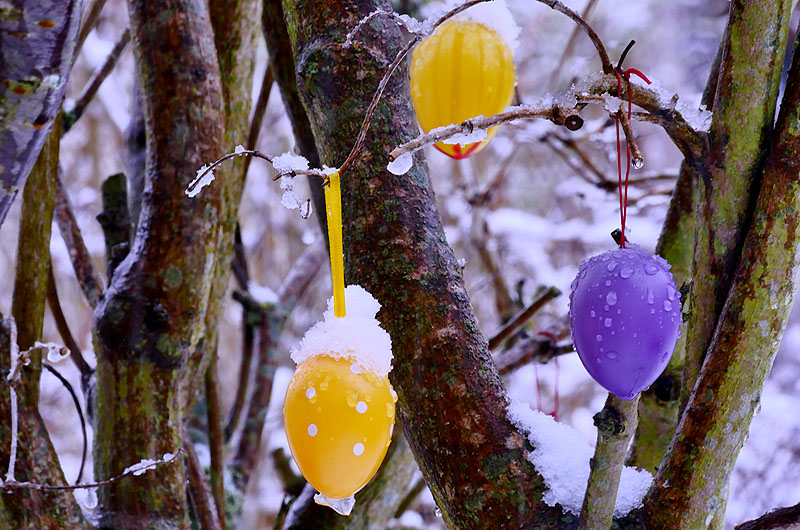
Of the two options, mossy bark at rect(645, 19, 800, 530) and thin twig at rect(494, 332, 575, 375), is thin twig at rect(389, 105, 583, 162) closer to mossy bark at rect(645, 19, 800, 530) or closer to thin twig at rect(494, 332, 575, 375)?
mossy bark at rect(645, 19, 800, 530)

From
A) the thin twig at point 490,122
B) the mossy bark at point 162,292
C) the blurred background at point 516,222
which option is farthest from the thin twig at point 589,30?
the blurred background at point 516,222

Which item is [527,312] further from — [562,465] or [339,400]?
[339,400]

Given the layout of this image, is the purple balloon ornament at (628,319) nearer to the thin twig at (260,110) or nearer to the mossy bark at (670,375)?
the mossy bark at (670,375)

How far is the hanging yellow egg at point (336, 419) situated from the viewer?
456 mm

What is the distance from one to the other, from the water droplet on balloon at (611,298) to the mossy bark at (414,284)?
0.48ft

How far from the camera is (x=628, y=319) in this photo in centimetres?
46

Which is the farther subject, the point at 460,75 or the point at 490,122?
the point at 460,75

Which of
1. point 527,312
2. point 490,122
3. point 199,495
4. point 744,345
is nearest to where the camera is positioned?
point 490,122

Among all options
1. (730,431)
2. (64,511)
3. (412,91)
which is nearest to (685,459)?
(730,431)

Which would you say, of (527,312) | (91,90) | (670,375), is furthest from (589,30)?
(91,90)

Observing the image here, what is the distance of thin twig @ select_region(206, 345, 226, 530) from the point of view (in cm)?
98

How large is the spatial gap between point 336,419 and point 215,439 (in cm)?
61

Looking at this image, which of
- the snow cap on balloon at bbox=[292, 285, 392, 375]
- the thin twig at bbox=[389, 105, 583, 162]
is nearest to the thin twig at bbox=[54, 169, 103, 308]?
the snow cap on balloon at bbox=[292, 285, 392, 375]

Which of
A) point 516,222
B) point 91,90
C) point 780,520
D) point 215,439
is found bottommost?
point 780,520
